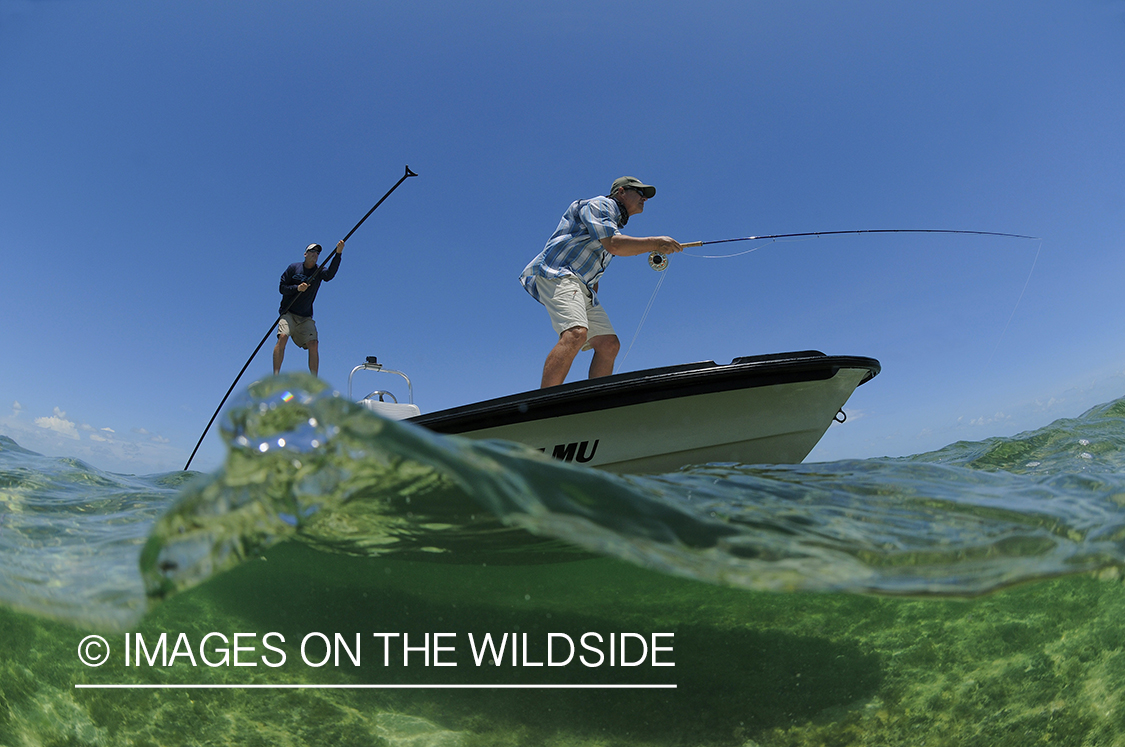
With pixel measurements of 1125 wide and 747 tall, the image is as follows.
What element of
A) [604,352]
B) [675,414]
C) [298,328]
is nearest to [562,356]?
[604,352]

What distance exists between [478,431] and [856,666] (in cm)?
212

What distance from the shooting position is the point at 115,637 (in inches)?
115

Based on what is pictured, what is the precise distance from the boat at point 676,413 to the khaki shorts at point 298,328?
14.2 ft

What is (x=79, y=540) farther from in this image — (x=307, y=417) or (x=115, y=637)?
(x=307, y=417)

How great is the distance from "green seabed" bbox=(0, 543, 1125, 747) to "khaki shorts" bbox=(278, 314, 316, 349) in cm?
403

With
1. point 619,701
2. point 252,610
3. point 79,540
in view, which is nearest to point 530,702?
point 619,701

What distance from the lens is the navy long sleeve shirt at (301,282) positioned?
6386 millimetres

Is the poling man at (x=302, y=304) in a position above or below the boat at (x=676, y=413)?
A: above

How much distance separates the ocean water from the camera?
1721 millimetres

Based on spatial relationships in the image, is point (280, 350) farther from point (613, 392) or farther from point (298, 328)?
point (613, 392)

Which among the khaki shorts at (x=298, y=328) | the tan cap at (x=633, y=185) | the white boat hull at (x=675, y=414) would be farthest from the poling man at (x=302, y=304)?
the white boat hull at (x=675, y=414)

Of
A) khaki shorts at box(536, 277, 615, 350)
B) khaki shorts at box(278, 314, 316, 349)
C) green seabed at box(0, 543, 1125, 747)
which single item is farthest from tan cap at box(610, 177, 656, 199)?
khaki shorts at box(278, 314, 316, 349)

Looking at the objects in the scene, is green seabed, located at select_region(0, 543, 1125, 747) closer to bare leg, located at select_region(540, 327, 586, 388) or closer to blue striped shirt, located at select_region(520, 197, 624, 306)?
bare leg, located at select_region(540, 327, 586, 388)

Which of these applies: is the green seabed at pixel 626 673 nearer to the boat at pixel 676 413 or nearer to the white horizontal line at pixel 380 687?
the white horizontal line at pixel 380 687
